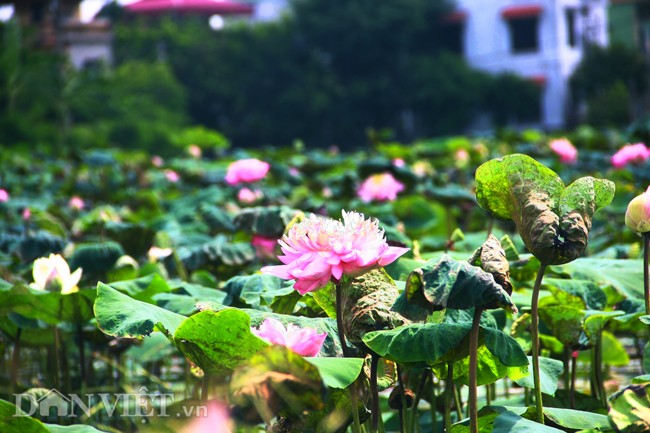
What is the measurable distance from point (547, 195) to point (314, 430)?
36 centimetres

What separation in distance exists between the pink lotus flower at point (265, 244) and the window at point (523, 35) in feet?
79.2

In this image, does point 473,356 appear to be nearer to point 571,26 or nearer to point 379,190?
point 379,190

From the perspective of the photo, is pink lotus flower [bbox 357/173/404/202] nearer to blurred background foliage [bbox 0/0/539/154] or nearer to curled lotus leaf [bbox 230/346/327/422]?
curled lotus leaf [bbox 230/346/327/422]

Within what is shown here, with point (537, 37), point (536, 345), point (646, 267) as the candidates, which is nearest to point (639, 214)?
point (646, 267)

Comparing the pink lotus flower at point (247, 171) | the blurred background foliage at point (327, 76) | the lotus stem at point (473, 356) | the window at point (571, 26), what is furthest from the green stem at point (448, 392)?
the window at point (571, 26)

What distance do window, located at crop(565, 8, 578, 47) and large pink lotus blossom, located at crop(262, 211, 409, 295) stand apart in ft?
83.1

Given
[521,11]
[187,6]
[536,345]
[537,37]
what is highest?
[187,6]

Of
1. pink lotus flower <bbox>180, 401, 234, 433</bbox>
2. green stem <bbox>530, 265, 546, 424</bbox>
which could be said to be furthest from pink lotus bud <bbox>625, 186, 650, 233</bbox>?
pink lotus flower <bbox>180, 401, 234, 433</bbox>

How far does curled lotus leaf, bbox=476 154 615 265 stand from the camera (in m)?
1.09

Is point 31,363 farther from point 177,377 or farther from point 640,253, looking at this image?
point 640,253

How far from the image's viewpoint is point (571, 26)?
83.9ft

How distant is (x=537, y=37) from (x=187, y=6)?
961cm

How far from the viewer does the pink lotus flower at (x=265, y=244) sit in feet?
6.73

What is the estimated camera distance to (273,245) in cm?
205
